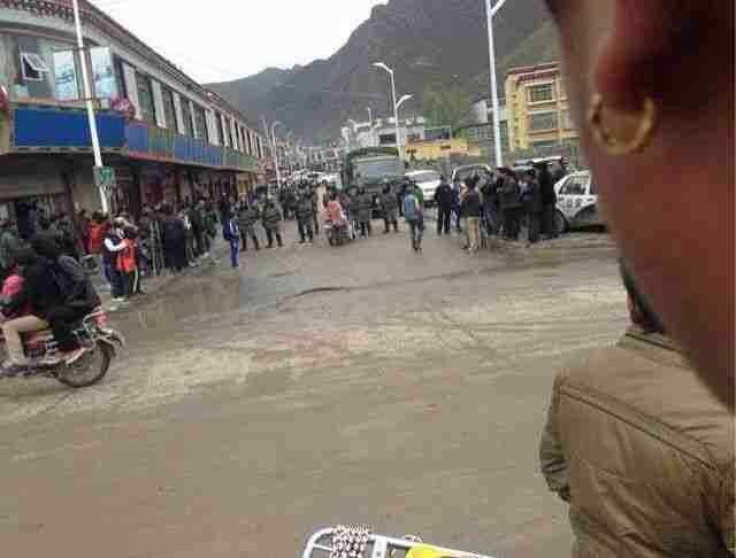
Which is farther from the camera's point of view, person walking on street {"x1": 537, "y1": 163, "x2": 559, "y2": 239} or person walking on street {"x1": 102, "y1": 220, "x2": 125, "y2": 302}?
person walking on street {"x1": 537, "y1": 163, "x2": 559, "y2": 239}

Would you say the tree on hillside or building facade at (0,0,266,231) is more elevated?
the tree on hillside

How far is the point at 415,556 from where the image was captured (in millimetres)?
2369

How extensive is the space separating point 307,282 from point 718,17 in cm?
1248

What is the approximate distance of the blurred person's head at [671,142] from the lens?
0.49 m

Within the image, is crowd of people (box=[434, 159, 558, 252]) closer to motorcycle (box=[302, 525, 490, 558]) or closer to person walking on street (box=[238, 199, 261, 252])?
person walking on street (box=[238, 199, 261, 252])

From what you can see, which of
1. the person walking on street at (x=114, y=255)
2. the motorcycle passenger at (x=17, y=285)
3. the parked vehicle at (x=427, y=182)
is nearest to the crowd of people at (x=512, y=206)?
the person walking on street at (x=114, y=255)

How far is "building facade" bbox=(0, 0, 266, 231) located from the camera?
1451cm

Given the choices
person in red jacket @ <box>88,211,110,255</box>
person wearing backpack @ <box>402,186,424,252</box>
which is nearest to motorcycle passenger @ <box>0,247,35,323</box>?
person in red jacket @ <box>88,211,110,255</box>

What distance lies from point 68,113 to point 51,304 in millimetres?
9141

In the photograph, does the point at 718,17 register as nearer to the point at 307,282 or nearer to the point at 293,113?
the point at 307,282

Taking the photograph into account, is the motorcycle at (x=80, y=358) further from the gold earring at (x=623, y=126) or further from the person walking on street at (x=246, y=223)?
the person walking on street at (x=246, y=223)

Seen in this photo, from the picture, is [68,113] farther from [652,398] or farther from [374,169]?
[652,398]

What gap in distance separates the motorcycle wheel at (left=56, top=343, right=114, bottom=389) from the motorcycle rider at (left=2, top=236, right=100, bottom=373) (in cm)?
11

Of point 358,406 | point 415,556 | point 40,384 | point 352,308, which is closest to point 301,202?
point 352,308
